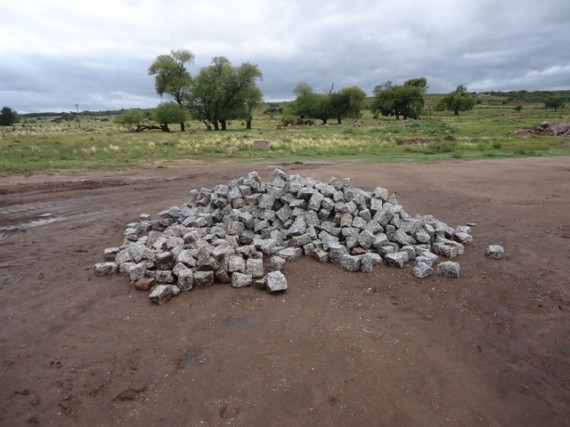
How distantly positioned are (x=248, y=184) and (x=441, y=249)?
12.9ft

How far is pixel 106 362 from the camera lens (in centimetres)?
398

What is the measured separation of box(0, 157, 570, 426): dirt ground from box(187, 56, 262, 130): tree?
41.8 m

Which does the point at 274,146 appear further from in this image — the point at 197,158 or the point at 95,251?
the point at 95,251

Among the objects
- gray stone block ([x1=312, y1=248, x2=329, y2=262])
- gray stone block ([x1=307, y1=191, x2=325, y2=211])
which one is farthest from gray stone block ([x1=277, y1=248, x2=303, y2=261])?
gray stone block ([x1=307, y1=191, x2=325, y2=211])

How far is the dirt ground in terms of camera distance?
336cm

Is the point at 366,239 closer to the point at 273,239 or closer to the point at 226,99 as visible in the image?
the point at 273,239

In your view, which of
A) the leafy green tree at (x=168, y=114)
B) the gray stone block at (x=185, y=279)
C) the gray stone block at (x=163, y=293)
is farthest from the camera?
the leafy green tree at (x=168, y=114)

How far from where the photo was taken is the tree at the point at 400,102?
6175cm

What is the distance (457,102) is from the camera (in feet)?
219

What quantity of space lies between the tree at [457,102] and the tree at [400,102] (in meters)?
5.85

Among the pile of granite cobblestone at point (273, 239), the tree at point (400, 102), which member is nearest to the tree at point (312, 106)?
the tree at point (400, 102)

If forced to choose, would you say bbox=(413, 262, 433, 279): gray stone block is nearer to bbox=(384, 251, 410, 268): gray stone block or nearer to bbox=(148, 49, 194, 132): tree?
bbox=(384, 251, 410, 268): gray stone block

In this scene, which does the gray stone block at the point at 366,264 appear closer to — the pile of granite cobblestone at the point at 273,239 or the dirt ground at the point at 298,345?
the pile of granite cobblestone at the point at 273,239

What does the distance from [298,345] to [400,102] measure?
2531 inches
